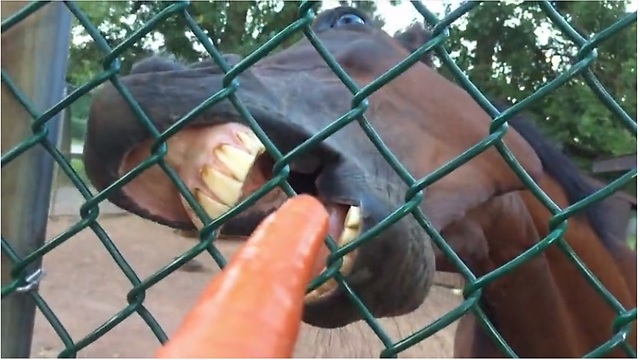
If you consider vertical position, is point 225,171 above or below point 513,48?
above

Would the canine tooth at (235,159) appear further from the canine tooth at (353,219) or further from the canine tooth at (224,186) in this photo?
the canine tooth at (353,219)

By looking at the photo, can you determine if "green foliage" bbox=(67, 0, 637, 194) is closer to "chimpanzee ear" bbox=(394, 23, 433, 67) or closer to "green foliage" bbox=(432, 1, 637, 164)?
"green foliage" bbox=(432, 1, 637, 164)

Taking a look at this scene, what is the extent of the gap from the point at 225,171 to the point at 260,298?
103 cm

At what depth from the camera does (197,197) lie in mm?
1491

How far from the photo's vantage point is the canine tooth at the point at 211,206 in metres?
1.46

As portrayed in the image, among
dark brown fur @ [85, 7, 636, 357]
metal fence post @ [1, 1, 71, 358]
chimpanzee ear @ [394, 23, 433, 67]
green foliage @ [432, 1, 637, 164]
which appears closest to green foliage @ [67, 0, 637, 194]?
green foliage @ [432, 1, 637, 164]

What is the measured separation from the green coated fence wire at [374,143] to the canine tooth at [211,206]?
21 cm

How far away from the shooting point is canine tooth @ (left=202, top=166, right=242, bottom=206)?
1442 millimetres

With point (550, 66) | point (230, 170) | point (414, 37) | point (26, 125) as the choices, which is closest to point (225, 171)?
point (230, 170)

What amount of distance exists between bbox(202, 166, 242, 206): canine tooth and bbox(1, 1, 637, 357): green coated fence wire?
20cm

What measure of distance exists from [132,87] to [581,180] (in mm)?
1574

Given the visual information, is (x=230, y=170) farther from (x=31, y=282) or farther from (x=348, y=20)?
(x=348, y=20)

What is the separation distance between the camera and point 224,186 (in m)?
1.44

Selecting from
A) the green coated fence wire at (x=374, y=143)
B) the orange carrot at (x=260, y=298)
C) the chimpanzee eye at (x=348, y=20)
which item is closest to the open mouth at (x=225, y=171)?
the green coated fence wire at (x=374, y=143)
